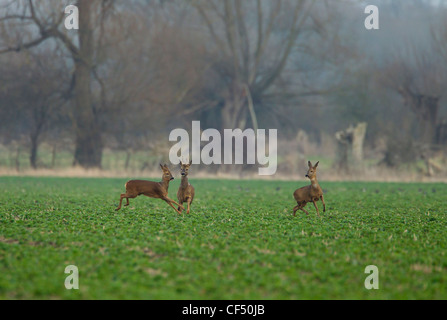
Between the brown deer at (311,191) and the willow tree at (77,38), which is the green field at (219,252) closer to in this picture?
the brown deer at (311,191)

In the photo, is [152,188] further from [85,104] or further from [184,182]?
[85,104]

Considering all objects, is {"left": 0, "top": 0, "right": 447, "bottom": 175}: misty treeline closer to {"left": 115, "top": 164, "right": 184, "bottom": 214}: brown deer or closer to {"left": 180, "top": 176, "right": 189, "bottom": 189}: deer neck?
{"left": 115, "top": 164, "right": 184, "bottom": 214}: brown deer

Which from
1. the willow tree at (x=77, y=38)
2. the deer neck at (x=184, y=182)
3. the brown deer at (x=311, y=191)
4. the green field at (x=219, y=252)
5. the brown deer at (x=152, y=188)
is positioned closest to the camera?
the green field at (x=219, y=252)

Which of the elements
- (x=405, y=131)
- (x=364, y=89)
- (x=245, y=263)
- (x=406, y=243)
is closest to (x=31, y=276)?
(x=245, y=263)

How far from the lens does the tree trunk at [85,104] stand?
28062 mm

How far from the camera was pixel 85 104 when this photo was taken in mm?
28859

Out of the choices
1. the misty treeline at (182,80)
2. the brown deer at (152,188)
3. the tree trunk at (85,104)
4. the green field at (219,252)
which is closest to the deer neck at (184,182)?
the brown deer at (152,188)

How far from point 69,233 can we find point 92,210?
129 inches

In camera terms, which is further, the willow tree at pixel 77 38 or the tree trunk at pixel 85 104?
the tree trunk at pixel 85 104

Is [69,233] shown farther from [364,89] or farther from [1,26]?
[364,89]

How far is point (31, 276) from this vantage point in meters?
6.39

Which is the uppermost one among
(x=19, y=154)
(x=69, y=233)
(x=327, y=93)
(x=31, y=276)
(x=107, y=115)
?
(x=327, y=93)

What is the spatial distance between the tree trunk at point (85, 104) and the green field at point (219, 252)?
53.2 feet

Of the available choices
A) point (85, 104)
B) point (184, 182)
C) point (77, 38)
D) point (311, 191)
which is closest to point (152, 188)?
point (184, 182)
